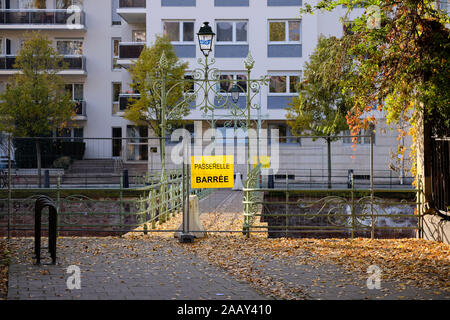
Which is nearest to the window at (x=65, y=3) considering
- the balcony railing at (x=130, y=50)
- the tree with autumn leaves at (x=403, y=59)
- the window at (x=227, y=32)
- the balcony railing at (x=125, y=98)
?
the balcony railing at (x=130, y=50)

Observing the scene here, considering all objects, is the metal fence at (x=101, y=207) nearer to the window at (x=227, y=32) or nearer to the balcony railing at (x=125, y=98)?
the balcony railing at (x=125, y=98)

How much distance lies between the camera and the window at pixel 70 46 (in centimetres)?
4692

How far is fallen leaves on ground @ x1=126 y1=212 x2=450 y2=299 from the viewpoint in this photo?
29.1 feet

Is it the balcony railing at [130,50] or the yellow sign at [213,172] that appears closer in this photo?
the yellow sign at [213,172]

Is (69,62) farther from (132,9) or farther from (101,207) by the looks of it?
(101,207)

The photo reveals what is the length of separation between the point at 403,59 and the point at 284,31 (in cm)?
2982

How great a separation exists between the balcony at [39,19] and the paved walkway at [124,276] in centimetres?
3565

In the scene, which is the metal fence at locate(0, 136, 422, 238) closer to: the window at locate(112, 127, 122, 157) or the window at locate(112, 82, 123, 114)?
the window at locate(112, 127, 122, 157)

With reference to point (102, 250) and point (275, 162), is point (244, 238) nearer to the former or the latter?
point (102, 250)

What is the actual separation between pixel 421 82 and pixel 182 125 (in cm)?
2988

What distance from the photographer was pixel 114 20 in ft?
156

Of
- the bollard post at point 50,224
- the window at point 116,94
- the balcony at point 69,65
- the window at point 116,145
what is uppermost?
the balcony at point 69,65

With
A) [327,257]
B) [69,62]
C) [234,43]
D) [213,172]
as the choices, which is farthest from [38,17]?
[327,257]
